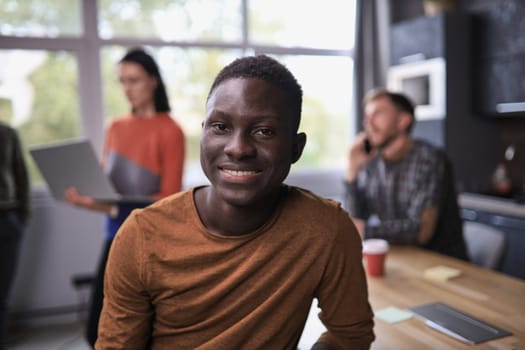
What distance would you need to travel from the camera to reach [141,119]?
2084 millimetres

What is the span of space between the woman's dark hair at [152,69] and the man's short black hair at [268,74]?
1.21 meters

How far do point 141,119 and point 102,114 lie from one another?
159cm

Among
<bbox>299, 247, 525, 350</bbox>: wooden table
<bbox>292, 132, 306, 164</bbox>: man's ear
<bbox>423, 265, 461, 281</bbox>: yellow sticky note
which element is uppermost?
<bbox>292, 132, 306, 164</bbox>: man's ear

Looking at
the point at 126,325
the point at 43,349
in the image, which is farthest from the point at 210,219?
the point at 43,349

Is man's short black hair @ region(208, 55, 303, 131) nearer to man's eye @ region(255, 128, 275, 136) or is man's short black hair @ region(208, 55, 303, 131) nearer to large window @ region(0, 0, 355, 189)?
man's eye @ region(255, 128, 275, 136)

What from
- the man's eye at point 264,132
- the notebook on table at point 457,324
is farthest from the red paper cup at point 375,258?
the man's eye at point 264,132

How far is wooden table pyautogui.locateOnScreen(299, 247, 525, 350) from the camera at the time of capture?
1137mm

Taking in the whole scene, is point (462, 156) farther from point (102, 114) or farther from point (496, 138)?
point (102, 114)

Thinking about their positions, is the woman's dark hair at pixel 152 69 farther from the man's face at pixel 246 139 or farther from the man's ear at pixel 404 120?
the man's face at pixel 246 139

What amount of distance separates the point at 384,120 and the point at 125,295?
152cm

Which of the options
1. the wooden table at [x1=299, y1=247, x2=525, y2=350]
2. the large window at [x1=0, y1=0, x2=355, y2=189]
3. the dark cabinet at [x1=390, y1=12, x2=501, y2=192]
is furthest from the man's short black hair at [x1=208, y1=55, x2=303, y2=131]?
the dark cabinet at [x1=390, y1=12, x2=501, y2=192]

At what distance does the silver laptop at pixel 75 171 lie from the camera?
1.99 m

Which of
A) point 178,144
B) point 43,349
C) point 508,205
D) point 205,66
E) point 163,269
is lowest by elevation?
point 43,349

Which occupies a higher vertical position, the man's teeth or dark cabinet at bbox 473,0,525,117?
dark cabinet at bbox 473,0,525,117
